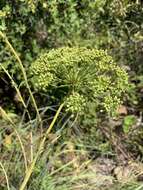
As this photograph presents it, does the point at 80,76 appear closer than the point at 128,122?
Yes

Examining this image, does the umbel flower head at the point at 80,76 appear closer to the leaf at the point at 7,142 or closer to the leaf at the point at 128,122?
the leaf at the point at 7,142

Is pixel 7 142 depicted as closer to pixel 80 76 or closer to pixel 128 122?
pixel 128 122

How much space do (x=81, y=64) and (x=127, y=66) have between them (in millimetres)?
2095

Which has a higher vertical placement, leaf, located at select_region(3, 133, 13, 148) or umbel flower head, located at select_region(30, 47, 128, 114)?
umbel flower head, located at select_region(30, 47, 128, 114)

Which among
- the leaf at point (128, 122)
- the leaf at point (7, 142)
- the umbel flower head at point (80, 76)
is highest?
the umbel flower head at point (80, 76)

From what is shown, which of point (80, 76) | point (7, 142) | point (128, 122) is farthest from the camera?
point (128, 122)

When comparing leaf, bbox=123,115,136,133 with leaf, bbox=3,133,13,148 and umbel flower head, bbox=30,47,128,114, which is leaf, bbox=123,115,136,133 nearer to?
leaf, bbox=3,133,13,148

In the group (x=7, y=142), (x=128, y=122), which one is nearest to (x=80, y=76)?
(x=7, y=142)

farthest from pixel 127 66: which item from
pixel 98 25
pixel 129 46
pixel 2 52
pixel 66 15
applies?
pixel 2 52

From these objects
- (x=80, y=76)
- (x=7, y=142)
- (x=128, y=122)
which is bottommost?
(x=128, y=122)

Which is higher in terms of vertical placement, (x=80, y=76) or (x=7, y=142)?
(x=80, y=76)

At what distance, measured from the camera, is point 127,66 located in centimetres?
441

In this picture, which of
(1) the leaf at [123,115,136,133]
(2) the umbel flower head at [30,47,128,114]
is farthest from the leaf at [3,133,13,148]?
(2) the umbel flower head at [30,47,128,114]

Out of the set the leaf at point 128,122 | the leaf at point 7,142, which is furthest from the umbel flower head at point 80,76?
the leaf at point 128,122
